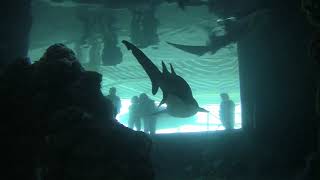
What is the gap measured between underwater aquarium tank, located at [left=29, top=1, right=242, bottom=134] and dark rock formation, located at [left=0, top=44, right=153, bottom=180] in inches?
213

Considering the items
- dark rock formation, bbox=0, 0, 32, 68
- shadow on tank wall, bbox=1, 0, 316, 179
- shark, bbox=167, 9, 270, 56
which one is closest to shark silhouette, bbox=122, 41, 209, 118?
shadow on tank wall, bbox=1, 0, 316, 179

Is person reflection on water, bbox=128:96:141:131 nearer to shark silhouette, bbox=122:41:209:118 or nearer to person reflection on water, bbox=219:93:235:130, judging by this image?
person reflection on water, bbox=219:93:235:130

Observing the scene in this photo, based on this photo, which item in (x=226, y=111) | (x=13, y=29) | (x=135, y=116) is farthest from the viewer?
(x=135, y=116)

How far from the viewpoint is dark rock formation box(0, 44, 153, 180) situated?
700 centimetres

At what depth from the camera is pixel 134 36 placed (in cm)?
2019

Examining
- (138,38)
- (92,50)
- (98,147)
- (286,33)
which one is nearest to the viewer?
(98,147)

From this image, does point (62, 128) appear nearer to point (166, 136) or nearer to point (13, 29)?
point (166, 136)

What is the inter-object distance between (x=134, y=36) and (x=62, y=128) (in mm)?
13556

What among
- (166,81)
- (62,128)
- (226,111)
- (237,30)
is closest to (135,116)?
(226,111)

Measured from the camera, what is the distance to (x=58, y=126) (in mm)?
7137

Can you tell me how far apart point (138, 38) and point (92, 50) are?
7440mm

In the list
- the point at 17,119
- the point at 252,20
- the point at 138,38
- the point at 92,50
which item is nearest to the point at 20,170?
the point at 17,119

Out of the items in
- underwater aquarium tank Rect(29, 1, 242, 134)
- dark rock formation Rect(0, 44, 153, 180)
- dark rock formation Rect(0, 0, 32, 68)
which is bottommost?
dark rock formation Rect(0, 44, 153, 180)

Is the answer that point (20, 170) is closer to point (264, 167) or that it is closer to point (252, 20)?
point (264, 167)
